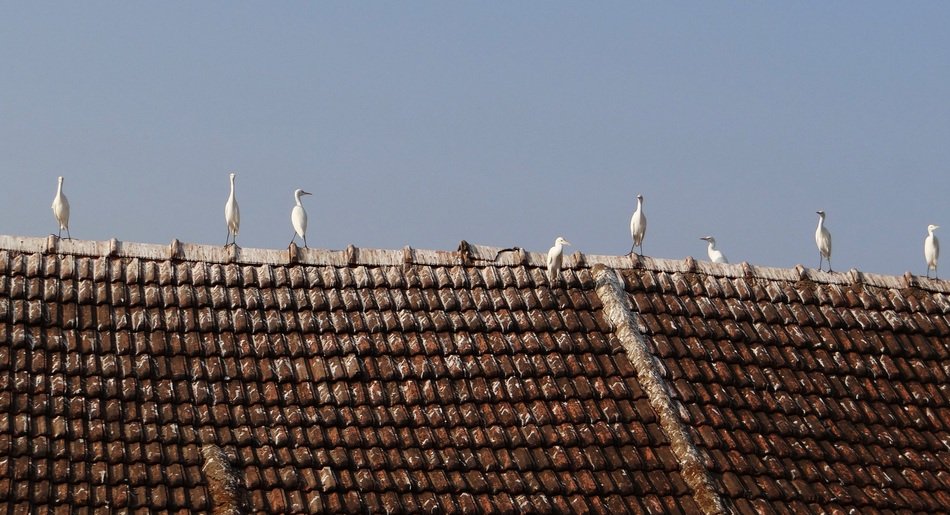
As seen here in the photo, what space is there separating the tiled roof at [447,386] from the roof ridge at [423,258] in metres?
0.03

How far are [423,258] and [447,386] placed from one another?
5.69ft

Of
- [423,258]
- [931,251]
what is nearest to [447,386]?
[423,258]

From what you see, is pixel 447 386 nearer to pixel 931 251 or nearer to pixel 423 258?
pixel 423 258

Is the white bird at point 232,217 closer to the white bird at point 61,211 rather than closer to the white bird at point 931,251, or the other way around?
the white bird at point 61,211

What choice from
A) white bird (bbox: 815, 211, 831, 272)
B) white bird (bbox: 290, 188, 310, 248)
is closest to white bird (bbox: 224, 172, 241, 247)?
white bird (bbox: 290, 188, 310, 248)

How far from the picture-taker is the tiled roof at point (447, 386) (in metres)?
10.3

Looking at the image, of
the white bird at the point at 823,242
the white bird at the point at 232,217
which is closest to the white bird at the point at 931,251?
the white bird at the point at 823,242

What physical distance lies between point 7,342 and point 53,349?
35cm

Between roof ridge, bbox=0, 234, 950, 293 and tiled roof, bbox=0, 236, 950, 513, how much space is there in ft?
0.09

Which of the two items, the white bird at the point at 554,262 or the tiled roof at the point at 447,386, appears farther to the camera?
the white bird at the point at 554,262

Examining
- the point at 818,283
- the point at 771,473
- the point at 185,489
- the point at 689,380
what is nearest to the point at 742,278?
the point at 818,283

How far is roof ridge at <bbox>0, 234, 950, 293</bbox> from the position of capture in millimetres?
12062

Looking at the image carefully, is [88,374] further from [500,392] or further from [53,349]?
[500,392]

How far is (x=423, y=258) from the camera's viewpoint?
12914 mm
